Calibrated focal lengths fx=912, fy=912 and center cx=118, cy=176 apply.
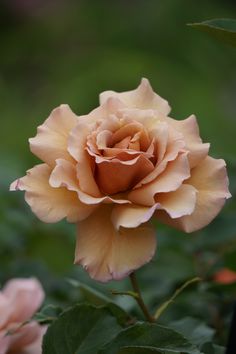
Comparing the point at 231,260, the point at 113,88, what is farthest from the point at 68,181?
the point at 113,88

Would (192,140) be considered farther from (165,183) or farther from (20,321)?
(20,321)

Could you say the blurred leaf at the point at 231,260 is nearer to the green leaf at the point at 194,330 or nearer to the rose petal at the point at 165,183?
the green leaf at the point at 194,330

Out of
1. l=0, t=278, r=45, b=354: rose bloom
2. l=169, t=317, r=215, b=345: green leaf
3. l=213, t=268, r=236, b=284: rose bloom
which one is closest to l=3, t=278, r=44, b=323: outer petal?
l=0, t=278, r=45, b=354: rose bloom

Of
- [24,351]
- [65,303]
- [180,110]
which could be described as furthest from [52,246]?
[180,110]

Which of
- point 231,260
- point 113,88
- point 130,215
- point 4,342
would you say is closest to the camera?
point 130,215


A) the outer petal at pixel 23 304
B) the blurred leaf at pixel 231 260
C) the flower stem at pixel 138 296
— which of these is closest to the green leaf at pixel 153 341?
the flower stem at pixel 138 296

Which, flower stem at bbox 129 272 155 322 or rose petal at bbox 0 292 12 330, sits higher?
flower stem at bbox 129 272 155 322

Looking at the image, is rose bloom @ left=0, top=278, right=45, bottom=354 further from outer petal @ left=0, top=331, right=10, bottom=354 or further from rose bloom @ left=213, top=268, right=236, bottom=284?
rose bloom @ left=213, top=268, right=236, bottom=284
